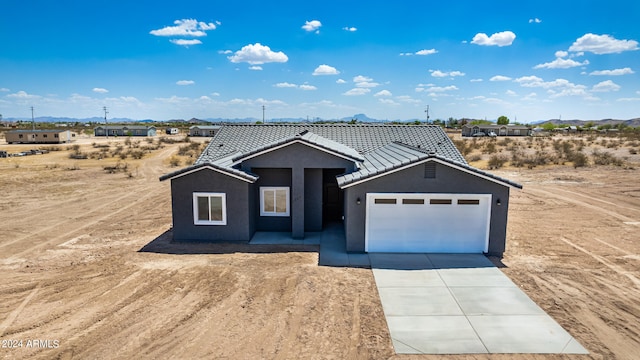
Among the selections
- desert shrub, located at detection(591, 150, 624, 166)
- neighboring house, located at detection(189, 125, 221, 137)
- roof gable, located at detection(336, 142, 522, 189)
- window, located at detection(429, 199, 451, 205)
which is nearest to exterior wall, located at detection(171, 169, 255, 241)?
roof gable, located at detection(336, 142, 522, 189)

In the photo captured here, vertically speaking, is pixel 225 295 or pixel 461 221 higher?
pixel 461 221

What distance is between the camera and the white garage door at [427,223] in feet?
44.3

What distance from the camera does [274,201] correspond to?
16.1m

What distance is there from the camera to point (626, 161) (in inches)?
1428

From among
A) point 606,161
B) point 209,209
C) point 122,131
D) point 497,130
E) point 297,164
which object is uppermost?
point 497,130

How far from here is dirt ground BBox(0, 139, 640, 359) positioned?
8.11m

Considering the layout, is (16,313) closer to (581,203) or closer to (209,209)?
(209,209)

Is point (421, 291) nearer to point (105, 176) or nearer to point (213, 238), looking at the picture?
point (213, 238)

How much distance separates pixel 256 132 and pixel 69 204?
11.0 meters

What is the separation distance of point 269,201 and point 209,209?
8.17 feet

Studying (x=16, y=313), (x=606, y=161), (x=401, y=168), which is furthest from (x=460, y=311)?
(x=606, y=161)

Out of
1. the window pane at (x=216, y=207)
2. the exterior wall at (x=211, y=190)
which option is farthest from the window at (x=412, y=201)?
the window pane at (x=216, y=207)

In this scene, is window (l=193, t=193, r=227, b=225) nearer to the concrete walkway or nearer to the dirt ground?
the dirt ground

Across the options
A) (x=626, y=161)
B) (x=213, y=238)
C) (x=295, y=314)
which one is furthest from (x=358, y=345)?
(x=626, y=161)
